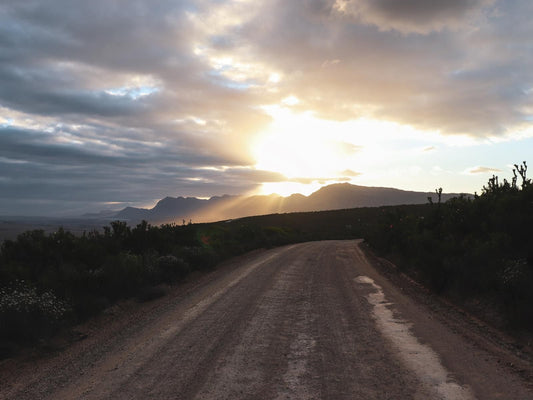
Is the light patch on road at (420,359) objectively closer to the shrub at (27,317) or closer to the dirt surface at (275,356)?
the dirt surface at (275,356)

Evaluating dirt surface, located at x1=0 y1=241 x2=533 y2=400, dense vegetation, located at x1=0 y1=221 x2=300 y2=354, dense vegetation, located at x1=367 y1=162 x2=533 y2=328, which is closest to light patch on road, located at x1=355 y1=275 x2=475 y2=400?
dirt surface, located at x1=0 y1=241 x2=533 y2=400

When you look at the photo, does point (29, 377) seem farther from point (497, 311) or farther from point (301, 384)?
point (497, 311)

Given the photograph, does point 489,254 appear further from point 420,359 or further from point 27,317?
point 27,317

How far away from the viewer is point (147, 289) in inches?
510

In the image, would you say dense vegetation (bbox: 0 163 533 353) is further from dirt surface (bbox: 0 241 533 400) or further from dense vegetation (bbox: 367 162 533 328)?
dirt surface (bbox: 0 241 533 400)

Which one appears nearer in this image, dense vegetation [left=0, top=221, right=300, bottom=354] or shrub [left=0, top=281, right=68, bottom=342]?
shrub [left=0, top=281, right=68, bottom=342]

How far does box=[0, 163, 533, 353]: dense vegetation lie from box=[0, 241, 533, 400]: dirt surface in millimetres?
1076

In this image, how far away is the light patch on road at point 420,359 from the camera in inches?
205

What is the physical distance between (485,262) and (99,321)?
10.7 meters

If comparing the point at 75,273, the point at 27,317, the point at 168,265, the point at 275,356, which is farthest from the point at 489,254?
the point at 75,273

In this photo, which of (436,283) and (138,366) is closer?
(138,366)

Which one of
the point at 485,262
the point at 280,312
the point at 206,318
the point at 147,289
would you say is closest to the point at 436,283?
the point at 485,262

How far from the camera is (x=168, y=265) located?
16.1 metres

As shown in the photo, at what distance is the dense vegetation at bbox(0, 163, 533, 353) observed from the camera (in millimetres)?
8719
